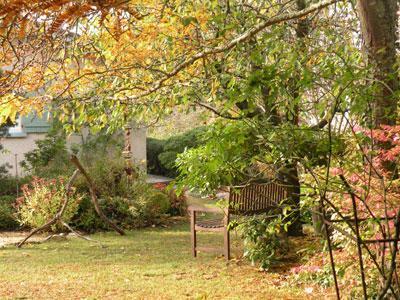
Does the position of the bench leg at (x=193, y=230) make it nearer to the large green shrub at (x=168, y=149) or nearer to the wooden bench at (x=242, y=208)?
the wooden bench at (x=242, y=208)

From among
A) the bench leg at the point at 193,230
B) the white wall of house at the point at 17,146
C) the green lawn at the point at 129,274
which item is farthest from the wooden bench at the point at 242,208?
the white wall of house at the point at 17,146

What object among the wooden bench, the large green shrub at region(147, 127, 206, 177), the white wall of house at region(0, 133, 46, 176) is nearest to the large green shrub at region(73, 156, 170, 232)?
the wooden bench

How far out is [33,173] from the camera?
48.9 feet

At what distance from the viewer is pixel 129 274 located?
8.29 m

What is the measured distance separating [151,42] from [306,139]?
5.07m

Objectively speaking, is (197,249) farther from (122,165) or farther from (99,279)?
(122,165)

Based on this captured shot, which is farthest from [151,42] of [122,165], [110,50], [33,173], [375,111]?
[33,173]

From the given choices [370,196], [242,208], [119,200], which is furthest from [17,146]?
[370,196]

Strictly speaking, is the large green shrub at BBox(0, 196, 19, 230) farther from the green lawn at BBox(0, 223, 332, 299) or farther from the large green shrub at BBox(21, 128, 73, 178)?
the large green shrub at BBox(21, 128, 73, 178)

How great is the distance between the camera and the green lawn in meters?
7.11

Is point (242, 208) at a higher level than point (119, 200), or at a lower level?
higher

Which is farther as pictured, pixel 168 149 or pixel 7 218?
pixel 168 149

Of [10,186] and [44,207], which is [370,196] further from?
[10,186]

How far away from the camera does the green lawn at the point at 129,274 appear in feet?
23.3
